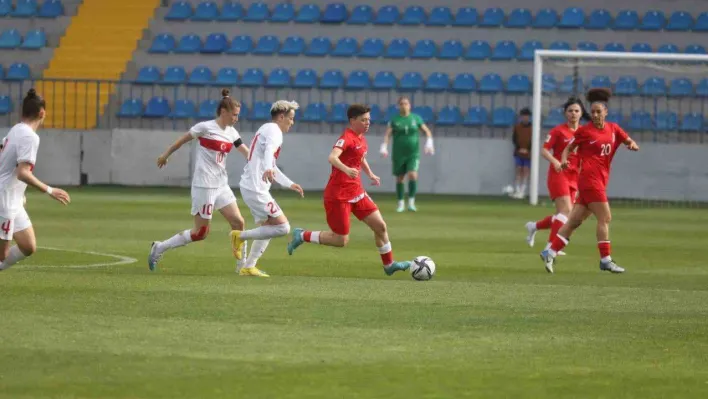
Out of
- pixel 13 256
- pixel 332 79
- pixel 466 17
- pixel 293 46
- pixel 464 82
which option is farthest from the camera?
pixel 466 17

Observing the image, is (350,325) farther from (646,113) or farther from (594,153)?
(646,113)

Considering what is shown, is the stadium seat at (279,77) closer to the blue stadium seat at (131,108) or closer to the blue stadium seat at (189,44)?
the blue stadium seat at (189,44)

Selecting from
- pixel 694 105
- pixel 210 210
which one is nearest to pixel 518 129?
pixel 694 105

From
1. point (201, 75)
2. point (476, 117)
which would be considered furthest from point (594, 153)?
point (201, 75)

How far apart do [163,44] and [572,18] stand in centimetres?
1104

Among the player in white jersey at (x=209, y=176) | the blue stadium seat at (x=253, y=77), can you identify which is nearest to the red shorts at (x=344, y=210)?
the player in white jersey at (x=209, y=176)

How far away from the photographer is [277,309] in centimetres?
1048

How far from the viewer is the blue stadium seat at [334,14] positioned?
35406 millimetres

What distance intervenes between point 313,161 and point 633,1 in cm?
1009

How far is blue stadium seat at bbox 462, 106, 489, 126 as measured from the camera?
108 feet

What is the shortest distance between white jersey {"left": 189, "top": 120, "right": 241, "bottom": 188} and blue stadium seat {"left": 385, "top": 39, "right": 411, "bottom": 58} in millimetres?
21130

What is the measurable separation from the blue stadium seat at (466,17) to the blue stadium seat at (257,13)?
17.1ft

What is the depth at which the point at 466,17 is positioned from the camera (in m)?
35.0

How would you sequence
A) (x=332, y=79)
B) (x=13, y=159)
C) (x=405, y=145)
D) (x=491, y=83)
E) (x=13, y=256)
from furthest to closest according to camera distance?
1. (x=332, y=79)
2. (x=491, y=83)
3. (x=405, y=145)
4. (x=13, y=256)
5. (x=13, y=159)
